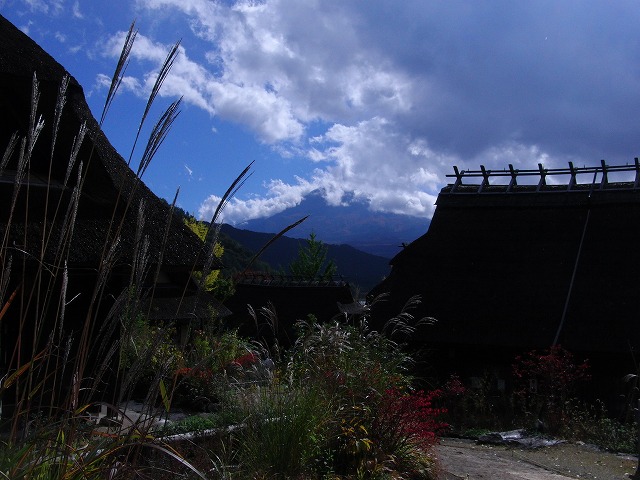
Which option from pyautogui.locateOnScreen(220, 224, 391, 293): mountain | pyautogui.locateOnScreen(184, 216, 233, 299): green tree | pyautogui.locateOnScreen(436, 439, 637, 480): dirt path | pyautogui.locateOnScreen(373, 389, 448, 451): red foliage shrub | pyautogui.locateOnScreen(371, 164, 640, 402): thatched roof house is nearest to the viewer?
pyautogui.locateOnScreen(184, 216, 233, 299): green tree

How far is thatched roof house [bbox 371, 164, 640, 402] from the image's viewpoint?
505 inches

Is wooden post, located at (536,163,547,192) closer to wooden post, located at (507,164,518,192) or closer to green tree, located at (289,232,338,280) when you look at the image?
wooden post, located at (507,164,518,192)

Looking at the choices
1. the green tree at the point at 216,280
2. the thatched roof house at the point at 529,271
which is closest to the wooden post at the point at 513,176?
the thatched roof house at the point at 529,271

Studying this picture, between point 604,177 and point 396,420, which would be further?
point 604,177

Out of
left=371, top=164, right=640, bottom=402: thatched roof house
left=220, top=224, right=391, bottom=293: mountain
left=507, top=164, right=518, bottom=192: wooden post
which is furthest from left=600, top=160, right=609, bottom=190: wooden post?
left=220, top=224, right=391, bottom=293: mountain

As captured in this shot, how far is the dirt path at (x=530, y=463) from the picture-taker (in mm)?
6055

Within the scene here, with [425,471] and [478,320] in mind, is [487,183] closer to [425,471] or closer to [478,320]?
[478,320]

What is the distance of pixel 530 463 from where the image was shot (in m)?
6.97

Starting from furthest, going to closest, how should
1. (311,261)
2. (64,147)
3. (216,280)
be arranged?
(311,261), (216,280), (64,147)

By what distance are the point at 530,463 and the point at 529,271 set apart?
790 centimetres

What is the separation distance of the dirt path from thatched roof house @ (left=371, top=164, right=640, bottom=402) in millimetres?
4748

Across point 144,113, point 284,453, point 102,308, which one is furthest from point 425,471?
point 144,113

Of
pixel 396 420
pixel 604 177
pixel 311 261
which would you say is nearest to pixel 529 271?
pixel 604 177

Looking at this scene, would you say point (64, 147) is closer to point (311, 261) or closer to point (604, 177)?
point (604, 177)
